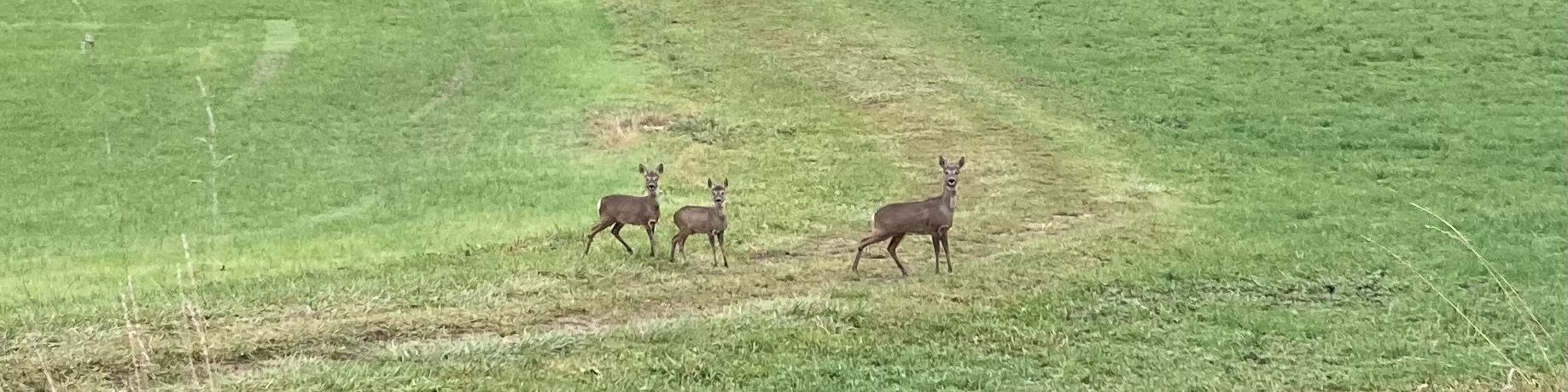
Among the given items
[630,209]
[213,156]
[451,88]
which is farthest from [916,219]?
[451,88]

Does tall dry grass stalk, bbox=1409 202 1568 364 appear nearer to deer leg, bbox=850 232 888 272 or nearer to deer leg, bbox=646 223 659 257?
deer leg, bbox=850 232 888 272

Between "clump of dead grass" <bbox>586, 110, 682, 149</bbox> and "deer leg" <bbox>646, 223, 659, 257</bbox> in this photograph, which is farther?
"clump of dead grass" <bbox>586, 110, 682, 149</bbox>

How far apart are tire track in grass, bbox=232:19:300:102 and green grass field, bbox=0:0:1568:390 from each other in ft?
0.29

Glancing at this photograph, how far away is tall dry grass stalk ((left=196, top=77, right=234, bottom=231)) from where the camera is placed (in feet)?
44.3

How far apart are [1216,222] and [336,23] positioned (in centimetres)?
1402

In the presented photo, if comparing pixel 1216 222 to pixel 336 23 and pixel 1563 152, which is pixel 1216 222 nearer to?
pixel 1563 152

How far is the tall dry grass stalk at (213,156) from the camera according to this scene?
13.5 meters

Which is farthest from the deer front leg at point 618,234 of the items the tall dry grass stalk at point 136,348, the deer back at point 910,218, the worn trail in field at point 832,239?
the tall dry grass stalk at point 136,348

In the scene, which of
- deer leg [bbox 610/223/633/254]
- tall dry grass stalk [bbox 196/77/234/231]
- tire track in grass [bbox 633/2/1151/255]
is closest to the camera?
deer leg [bbox 610/223/633/254]

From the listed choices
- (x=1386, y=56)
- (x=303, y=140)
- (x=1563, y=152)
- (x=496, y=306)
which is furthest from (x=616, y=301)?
(x=1386, y=56)

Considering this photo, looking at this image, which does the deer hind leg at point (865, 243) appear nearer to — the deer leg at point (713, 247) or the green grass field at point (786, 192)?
the green grass field at point (786, 192)

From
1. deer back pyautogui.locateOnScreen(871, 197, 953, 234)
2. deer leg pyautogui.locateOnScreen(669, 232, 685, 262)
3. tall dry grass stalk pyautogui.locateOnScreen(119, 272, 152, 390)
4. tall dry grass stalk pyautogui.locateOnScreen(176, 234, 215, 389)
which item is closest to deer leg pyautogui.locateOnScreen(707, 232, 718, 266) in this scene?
deer leg pyautogui.locateOnScreen(669, 232, 685, 262)

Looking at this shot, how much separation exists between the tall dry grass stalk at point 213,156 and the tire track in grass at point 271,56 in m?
0.43

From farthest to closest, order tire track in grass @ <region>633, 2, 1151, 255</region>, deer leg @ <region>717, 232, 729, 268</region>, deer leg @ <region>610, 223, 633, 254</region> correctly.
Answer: tire track in grass @ <region>633, 2, 1151, 255</region>
deer leg @ <region>610, 223, 633, 254</region>
deer leg @ <region>717, 232, 729, 268</region>
